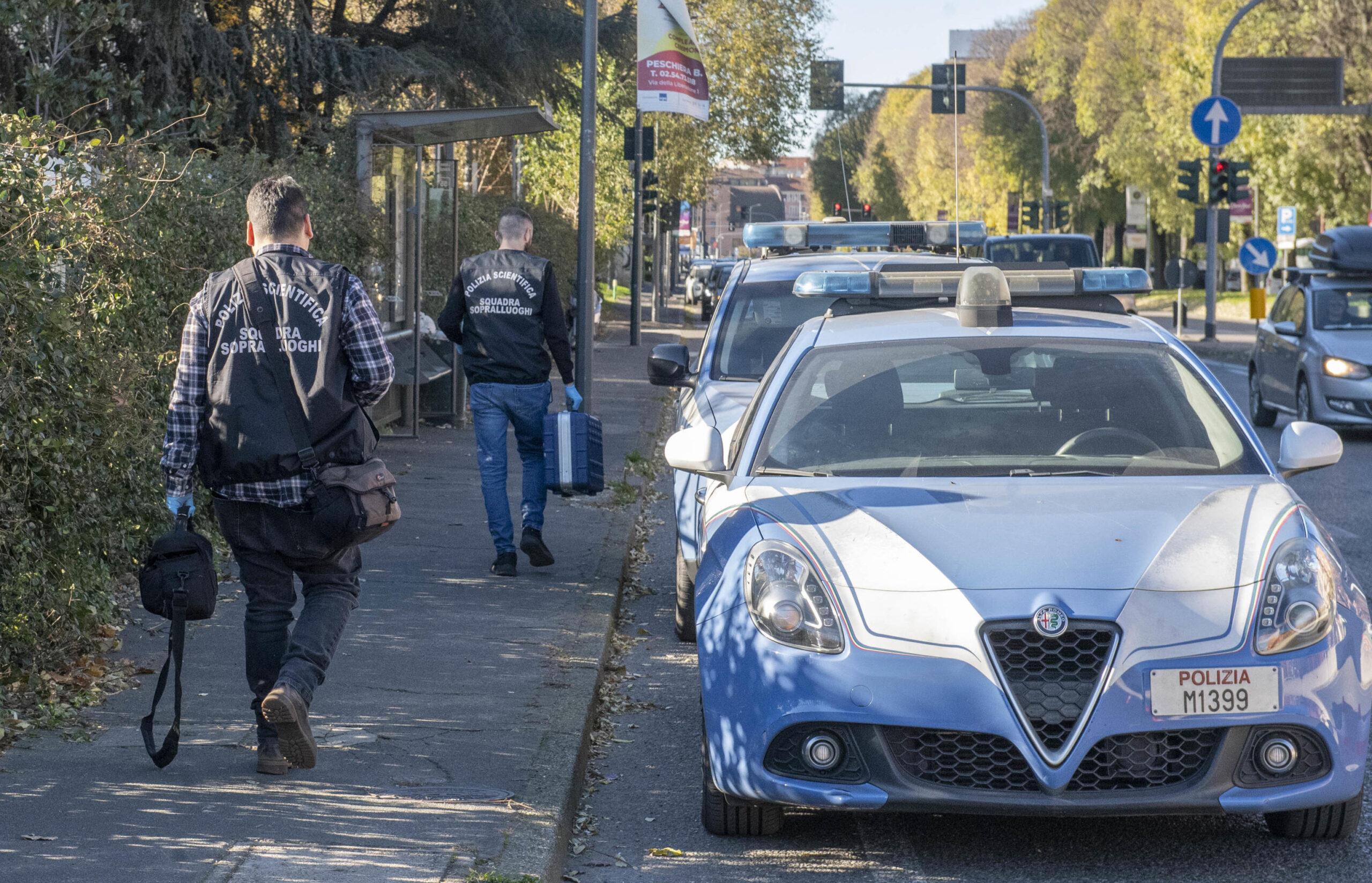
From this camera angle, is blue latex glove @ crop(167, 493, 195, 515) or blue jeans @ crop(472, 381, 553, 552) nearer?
blue latex glove @ crop(167, 493, 195, 515)

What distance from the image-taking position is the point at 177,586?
16.1ft

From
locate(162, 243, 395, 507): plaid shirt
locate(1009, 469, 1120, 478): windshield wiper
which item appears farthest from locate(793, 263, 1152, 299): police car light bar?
locate(162, 243, 395, 507): plaid shirt

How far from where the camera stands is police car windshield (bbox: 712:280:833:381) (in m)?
8.46

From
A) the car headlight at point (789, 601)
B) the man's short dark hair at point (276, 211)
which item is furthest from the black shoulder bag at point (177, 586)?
the car headlight at point (789, 601)

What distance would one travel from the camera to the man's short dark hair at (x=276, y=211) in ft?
16.4

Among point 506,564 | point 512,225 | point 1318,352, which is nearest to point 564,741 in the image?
point 506,564

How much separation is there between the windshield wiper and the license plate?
0.92 m

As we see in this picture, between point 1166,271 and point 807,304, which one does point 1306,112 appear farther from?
point 807,304

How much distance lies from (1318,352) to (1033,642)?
41.5ft

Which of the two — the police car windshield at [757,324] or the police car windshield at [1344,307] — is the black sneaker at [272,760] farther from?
the police car windshield at [1344,307]

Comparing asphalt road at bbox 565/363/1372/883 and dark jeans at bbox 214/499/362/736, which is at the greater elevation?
dark jeans at bbox 214/499/362/736

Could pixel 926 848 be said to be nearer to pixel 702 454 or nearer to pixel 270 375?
pixel 702 454

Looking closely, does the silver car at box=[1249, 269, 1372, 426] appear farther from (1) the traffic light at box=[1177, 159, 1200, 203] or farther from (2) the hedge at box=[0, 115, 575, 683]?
(1) the traffic light at box=[1177, 159, 1200, 203]

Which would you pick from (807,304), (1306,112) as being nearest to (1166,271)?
(1306,112)
